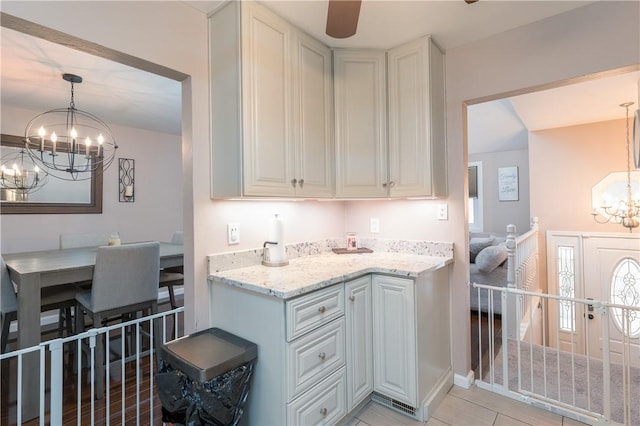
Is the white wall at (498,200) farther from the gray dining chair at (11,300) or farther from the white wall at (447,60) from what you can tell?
the gray dining chair at (11,300)

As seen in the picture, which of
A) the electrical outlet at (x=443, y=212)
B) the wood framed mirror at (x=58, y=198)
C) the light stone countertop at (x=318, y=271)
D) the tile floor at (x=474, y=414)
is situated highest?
the wood framed mirror at (x=58, y=198)

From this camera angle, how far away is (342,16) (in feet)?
3.85

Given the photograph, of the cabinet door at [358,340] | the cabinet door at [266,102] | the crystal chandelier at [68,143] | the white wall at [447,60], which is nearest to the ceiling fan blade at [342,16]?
the cabinet door at [266,102]

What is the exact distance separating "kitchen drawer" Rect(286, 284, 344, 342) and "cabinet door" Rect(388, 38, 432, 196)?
864mm

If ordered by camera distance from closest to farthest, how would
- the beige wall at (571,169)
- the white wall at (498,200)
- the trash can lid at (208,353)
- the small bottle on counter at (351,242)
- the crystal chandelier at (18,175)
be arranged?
the trash can lid at (208,353), the small bottle on counter at (351,242), the crystal chandelier at (18,175), the beige wall at (571,169), the white wall at (498,200)

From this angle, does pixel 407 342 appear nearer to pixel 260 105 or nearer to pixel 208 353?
pixel 208 353

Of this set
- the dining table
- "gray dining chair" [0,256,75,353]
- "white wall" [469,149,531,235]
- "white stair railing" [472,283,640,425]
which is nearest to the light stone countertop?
"white stair railing" [472,283,640,425]

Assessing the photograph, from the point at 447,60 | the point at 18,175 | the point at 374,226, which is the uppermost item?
the point at 447,60

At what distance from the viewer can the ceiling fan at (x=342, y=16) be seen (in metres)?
1.10

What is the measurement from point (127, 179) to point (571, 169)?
19.4 ft

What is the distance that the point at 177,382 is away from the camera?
1403 millimetres

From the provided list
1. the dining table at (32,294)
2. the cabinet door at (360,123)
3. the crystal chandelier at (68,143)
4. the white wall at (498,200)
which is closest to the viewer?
the dining table at (32,294)

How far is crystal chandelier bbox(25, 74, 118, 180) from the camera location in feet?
11.3

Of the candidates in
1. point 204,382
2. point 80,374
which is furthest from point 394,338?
point 80,374
